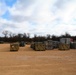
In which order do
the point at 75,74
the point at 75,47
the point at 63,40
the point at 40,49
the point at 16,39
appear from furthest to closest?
the point at 16,39
the point at 63,40
the point at 75,47
the point at 40,49
the point at 75,74

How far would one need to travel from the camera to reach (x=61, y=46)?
125ft

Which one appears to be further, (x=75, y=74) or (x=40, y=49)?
(x=40, y=49)

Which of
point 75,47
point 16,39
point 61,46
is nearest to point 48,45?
point 61,46

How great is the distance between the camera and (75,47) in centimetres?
4041

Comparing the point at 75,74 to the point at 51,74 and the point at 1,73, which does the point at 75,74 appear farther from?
the point at 1,73

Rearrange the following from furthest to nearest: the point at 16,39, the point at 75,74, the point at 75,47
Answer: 1. the point at 16,39
2. the point at 75,47
3. the point at 75,74

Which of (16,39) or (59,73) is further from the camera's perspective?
(16,39)

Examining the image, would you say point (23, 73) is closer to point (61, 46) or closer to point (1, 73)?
point (1, 73)

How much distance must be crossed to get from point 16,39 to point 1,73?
81973 mm

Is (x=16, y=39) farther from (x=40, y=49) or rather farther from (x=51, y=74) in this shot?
(x=51, y=74)

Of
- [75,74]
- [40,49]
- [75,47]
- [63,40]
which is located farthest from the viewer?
[63,40]

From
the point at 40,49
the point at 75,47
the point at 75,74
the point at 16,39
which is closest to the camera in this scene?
the point at 75,74

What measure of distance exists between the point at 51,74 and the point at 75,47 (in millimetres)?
30118

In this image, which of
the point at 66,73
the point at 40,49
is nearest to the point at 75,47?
the point at 40,49
